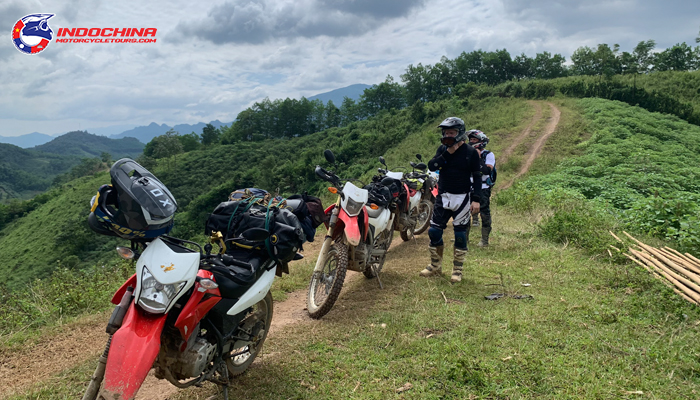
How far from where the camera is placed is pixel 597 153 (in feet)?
48.7

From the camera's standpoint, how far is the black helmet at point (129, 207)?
2018 mm

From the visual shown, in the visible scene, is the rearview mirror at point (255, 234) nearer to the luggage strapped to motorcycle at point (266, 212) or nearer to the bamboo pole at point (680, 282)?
the luggage strapped to motorcycle at point (266, 212)

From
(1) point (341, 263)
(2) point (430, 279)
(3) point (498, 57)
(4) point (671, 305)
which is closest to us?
(4) point (671, 305)

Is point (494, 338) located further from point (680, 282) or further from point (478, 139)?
point (478, 139)

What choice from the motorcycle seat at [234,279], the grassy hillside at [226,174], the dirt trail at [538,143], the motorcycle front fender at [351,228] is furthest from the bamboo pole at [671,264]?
the grassy hillside at [226,174]

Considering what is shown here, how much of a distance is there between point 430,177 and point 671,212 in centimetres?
408

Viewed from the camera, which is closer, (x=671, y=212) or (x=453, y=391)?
(x=453, y=391)

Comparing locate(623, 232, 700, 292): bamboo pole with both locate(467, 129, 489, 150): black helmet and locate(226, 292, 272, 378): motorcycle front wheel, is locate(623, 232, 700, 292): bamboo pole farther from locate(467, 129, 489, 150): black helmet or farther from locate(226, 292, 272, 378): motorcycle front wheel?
locate(226, 292, 272, 378): motorcycle front wheel

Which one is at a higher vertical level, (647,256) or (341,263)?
(341,263)

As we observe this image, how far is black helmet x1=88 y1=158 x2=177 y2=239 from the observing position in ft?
6.62

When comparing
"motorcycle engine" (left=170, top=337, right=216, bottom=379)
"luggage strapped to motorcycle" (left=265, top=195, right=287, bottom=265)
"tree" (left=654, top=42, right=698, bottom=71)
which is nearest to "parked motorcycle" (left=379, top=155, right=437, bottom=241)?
"luggage strapped to motorcycle" (left=265, top=195, right=287, bottom=265)

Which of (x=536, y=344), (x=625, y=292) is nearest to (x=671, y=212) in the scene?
(x=625, y=292)

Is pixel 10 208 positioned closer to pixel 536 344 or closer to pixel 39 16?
pixel 39 16

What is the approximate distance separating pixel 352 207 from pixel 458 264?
1.82 metres
